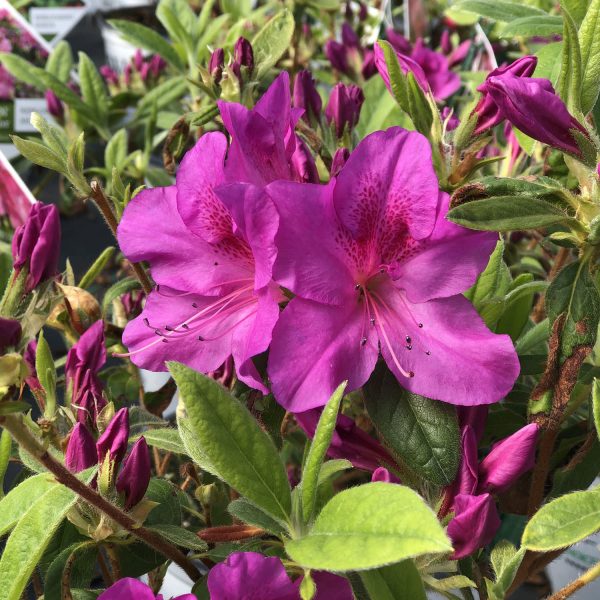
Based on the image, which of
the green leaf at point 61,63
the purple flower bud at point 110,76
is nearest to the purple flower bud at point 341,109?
the green leaf at point 61,63

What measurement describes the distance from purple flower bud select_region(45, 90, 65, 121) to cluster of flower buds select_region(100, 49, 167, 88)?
31cm

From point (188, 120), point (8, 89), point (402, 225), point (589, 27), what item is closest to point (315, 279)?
point (402, 225)

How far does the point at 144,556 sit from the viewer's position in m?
0.77

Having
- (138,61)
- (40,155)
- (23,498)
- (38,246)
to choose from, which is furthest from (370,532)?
(138,61)

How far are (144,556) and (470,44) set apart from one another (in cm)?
148

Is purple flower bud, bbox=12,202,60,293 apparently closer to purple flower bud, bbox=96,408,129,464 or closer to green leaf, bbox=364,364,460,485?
purple flower bud, bbox=96,408,129,464

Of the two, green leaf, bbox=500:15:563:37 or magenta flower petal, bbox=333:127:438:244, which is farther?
green leaf, bbox=500:15:563:37

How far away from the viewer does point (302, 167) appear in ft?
2.35

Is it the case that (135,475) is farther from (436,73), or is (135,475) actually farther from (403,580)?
(436,73)

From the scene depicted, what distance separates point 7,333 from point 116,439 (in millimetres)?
153

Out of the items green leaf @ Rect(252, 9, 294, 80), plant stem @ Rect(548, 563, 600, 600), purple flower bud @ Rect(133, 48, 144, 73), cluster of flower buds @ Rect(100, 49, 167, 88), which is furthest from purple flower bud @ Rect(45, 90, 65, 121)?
plant stem @ Rect(548, 563, 600, 600)

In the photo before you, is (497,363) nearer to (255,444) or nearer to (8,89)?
(255,444)

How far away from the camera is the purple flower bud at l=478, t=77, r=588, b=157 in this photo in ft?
2.00

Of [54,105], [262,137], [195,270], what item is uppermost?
[262,137]
